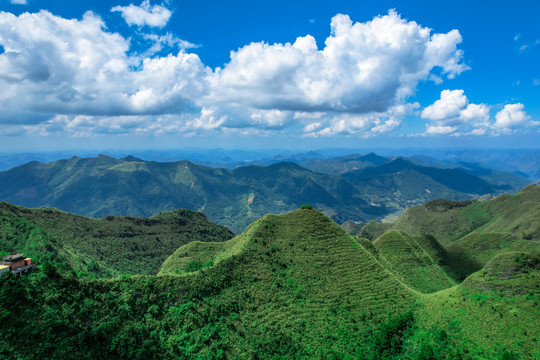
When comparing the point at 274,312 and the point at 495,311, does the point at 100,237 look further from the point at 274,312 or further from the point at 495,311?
the point at 495,311

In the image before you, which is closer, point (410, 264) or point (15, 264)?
point (15, 264)

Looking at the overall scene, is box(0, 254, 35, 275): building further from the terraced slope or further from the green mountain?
the terraced slope

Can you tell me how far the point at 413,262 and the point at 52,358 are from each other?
317ft

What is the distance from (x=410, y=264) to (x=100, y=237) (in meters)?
144

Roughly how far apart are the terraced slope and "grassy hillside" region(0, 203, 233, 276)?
101503mm

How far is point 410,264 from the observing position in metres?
94.2

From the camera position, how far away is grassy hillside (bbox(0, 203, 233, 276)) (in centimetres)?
10544

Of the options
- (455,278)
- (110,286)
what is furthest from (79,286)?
(455,278)

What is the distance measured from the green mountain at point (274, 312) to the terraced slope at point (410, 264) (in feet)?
82.4

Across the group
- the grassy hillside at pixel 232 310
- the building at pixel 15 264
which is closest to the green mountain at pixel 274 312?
the grassy hillside at pixel 232 310

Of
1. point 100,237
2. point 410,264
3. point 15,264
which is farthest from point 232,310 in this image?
point 100,237

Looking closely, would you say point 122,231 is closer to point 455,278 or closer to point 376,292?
point 376,292

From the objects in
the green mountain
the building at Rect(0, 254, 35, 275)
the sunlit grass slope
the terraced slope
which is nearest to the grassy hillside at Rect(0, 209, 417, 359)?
Answer: the green mountain

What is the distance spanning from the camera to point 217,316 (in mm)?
52188
